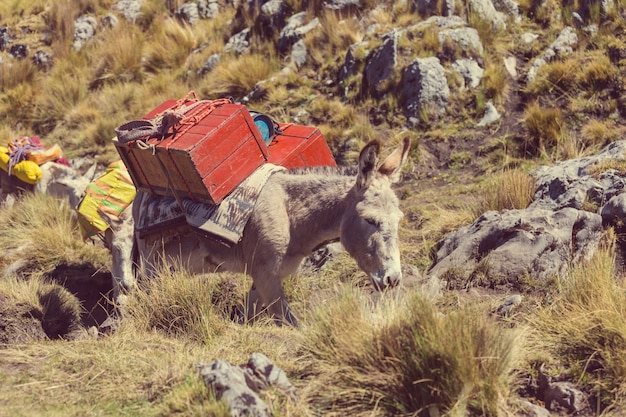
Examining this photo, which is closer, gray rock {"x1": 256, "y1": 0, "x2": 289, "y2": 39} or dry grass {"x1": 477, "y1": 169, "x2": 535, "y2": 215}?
A: dry grass {"x1": 477, "y1": 169, "x2": 535, "y2": 215}

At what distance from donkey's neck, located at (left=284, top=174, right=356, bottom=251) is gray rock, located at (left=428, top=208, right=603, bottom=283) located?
149 centimetres

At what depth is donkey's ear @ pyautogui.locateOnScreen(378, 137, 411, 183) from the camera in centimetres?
591

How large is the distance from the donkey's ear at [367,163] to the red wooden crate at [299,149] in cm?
97

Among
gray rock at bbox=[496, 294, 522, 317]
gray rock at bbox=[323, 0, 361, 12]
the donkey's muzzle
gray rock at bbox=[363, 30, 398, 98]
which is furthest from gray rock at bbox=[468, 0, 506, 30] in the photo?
the donkey's muzzle

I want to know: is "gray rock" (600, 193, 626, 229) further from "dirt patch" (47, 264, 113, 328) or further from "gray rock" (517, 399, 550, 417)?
"dirt patch" (47, 264, 113, 328)

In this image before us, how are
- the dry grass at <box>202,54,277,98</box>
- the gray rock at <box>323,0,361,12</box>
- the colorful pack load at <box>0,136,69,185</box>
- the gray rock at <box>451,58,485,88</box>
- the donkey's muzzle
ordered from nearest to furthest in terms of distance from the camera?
the donkey's muzzle, the colorful pack load at <box>0,136,69,185</box>, the gray rock at <box>451,58,485,88</box>, the dry grass at <box>202,54,277,98</box>, the gray rock at <box>323,0,361,12</box>

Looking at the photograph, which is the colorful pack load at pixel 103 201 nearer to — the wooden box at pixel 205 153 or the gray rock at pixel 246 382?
the wooden box at pixel 205 153

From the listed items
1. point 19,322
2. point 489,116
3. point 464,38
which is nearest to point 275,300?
point 19,322

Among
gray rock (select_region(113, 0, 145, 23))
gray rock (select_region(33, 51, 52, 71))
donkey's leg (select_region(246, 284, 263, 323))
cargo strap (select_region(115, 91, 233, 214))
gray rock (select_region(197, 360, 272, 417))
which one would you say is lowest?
gray rock (select_region(33, 51, 52, 71))

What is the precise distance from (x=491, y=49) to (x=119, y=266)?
7.33 metres

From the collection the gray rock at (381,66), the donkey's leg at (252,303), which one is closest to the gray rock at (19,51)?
the gray rock at (381,66)

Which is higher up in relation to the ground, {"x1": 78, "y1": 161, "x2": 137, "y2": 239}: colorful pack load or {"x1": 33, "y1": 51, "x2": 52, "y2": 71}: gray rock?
{"x1": 78, "y1": 161, "x2": 137, "y2": 239}: colorful pack load

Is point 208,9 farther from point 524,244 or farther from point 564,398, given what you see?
point 564,398

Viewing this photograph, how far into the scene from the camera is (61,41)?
16.8 m
